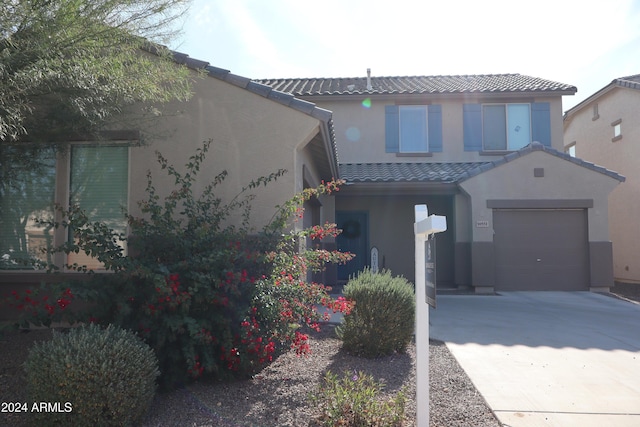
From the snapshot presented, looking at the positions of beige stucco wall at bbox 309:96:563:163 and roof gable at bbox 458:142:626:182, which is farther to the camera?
beige stucco wall at bbox 309:96:563:163

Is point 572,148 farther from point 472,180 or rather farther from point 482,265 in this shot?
point 482,265

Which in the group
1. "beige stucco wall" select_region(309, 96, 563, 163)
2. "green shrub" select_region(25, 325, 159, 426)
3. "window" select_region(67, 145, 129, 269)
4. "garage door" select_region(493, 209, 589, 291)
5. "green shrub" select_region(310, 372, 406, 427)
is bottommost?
"green shrub" select_region(310, 372, 406, 427)

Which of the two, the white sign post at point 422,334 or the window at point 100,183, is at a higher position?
the window at point 100,183

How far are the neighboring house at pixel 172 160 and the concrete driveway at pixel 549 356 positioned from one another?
3.49m

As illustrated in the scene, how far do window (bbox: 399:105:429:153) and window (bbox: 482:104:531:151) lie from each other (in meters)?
1.78

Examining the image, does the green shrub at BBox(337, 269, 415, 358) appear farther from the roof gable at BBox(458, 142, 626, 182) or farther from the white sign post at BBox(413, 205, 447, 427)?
the roof gable at BBox(458, 142, 626, 182)

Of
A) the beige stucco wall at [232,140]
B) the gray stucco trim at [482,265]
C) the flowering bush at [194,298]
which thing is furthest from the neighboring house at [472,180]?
the flowering bush at [194,298]

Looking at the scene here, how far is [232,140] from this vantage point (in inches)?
289

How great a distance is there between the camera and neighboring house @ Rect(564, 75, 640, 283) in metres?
15.7

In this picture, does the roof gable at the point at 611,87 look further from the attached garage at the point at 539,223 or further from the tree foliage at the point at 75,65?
the tree foliage at the point at 75,65

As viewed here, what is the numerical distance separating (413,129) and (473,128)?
5.83ft

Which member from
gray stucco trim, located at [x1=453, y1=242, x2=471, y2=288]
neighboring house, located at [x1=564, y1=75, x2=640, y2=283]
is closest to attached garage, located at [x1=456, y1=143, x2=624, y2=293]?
gray stucco trim, located at [x1=453, y1=242, x2=471, y2=288]

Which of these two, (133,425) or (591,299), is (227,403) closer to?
(133,425)

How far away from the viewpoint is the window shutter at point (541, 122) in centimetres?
1498
